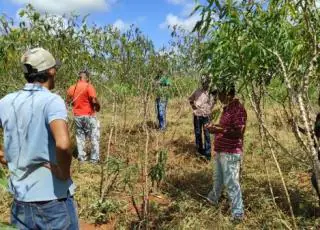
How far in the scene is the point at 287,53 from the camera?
337 cm

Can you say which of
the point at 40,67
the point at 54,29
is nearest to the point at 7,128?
the point at 40,67

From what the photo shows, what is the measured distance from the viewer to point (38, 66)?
2646 millimetres

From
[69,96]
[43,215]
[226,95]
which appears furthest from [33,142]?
[69,96]

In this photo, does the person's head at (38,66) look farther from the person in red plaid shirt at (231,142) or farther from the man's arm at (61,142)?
the person in red plaid shirt at (231,142)

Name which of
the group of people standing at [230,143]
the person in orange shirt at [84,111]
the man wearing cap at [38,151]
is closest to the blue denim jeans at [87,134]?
the person in orange shirt at [84,111]

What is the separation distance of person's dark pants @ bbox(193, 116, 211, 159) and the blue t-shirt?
18.9ft

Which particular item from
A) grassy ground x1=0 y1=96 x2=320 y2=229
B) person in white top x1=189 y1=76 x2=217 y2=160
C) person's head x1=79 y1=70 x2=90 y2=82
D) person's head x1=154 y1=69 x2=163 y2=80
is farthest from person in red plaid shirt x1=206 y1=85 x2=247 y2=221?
person's head x1=79 y1=70 x2=90 y2=82

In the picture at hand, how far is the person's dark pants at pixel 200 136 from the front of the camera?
27.5ft

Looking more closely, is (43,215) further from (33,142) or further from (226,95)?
(226,95)

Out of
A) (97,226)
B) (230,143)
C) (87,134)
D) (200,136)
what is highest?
(87,134)

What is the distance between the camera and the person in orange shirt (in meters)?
7.46

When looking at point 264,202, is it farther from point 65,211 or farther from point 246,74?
point 65,211

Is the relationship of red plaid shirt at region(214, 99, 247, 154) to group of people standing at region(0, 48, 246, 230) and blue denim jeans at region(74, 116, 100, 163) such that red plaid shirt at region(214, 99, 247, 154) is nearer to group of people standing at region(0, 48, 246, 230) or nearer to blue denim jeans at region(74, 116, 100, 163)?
group of people standing at region(0, 48, 246, 230)

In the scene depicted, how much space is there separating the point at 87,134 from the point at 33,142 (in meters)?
5.41
